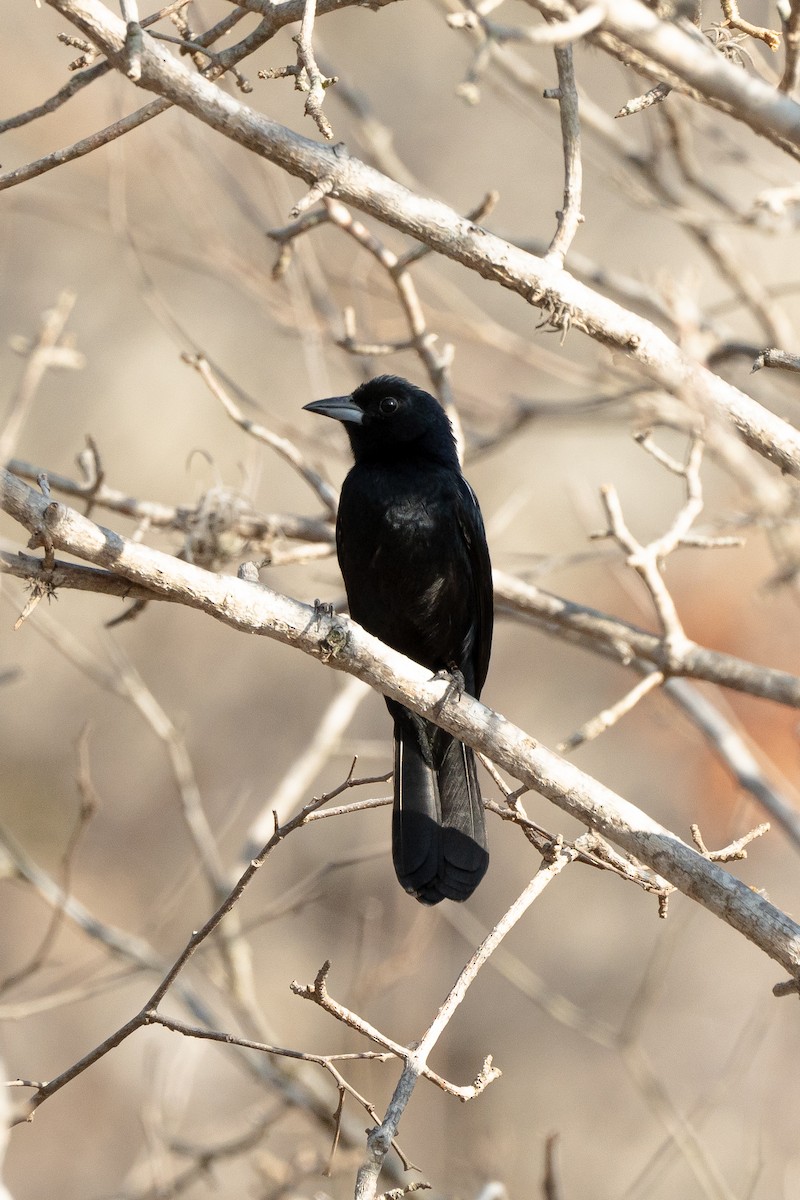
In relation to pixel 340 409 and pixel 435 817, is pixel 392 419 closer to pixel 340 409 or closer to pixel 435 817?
pixel 340 409

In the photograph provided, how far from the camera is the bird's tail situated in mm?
3631

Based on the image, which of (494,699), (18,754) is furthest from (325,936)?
(18,754)

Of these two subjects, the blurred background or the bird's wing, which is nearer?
the bird's wing

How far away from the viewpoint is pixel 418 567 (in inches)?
166

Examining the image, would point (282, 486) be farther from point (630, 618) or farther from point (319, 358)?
point (319, 358)

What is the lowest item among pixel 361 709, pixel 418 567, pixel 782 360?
pixel 782 360

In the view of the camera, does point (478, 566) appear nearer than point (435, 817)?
No

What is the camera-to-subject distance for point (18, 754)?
9438 mm

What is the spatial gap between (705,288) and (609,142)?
17.0 ft

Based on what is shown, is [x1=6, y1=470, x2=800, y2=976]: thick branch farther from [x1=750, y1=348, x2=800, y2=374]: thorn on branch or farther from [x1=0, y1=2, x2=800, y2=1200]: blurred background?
[x1=0, y1=2, x2=800, y2=1200]: blurred background

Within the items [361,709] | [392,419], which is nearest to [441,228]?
[392,419]

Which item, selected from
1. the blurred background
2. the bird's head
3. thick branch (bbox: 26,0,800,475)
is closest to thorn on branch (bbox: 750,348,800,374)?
thick branch (bbox: 26,0,800,475)

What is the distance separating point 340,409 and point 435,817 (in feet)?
5.27

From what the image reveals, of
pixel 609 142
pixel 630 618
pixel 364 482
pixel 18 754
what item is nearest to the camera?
pixel 364 482
